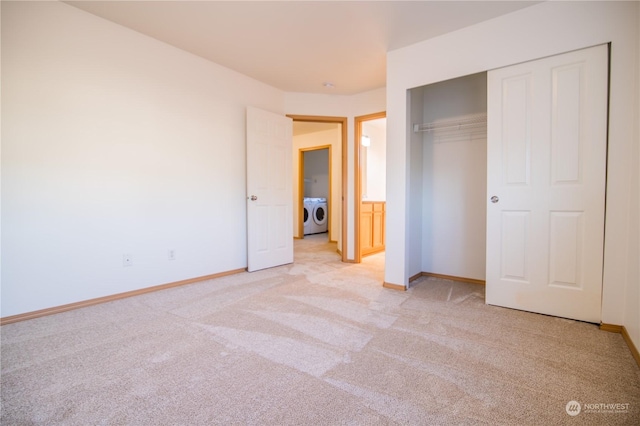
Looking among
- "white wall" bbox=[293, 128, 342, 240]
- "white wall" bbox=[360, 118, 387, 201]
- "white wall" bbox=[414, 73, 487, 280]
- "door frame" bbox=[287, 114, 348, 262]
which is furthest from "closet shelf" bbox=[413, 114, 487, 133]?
"white wall" bbox=[293, 128, 342, 240]

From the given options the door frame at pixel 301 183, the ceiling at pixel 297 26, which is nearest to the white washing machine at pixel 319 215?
the door frame at pixel 301 183

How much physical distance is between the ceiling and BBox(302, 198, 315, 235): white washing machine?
4005mm

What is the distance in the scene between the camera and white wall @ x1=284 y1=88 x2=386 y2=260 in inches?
158

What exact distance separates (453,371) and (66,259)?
2772 millimetres

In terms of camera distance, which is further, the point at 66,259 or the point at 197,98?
the point at 197,98

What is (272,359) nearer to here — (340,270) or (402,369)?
(402,369)

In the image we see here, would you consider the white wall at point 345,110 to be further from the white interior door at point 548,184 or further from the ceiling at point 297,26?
the white interior door at point 548,184

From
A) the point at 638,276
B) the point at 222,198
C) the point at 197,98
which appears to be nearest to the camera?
the point at 638,276

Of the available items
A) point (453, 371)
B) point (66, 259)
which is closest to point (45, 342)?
point (66, 259)

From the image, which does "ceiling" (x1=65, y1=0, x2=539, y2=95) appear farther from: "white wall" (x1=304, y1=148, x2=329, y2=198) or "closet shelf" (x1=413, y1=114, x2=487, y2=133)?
"white wall" (x1=304, y1=148, x2=329, y2=198)

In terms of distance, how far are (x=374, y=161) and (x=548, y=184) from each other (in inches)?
136

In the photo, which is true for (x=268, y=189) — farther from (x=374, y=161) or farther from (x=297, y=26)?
(x=374, y=161)

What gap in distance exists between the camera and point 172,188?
2828 millimetres

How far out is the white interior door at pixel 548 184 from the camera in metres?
1.95
